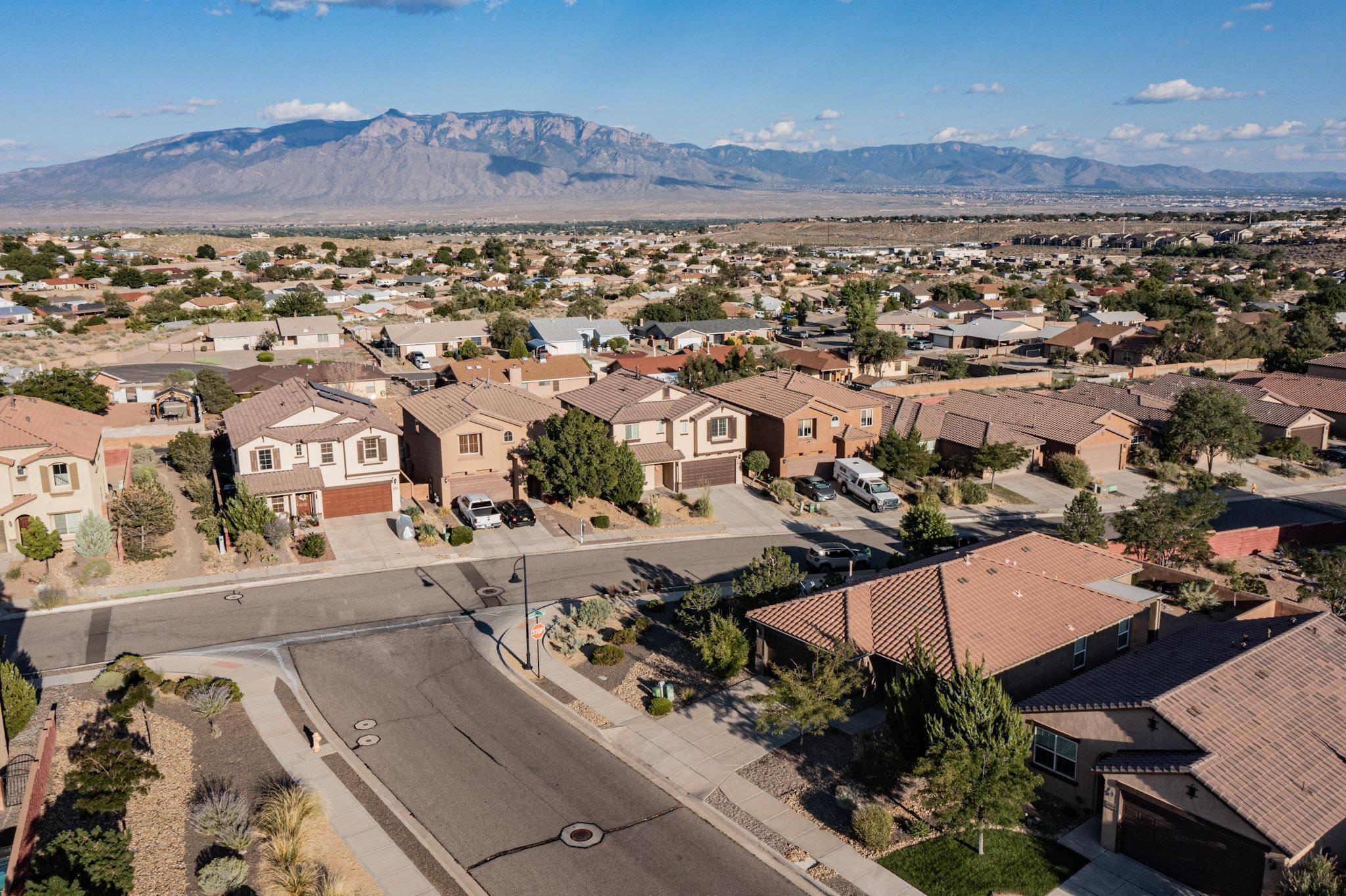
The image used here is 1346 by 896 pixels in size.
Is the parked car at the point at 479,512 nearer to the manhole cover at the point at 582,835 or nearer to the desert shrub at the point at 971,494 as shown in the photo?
the manhole cover at the point at 582,835

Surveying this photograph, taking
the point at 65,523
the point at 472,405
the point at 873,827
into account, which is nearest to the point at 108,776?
the point at 873,827

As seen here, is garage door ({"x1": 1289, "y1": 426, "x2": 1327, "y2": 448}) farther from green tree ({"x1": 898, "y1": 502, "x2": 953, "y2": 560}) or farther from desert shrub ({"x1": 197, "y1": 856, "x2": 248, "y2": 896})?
desert shrub ({"x1": 197, "y1": 856, "x2": 248, "y2": 896})

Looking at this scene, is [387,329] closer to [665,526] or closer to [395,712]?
[665,526]

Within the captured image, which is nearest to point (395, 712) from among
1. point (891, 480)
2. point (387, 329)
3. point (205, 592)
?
point (205, 592)

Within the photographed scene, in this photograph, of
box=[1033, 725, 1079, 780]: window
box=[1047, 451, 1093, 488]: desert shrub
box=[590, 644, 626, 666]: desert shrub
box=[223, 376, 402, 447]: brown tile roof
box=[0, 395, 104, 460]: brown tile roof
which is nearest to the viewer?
box=[1033, 725, 1079, 780]: window

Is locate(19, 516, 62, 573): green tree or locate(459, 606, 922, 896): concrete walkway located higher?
locate(19, 516, 62, 573): green tree

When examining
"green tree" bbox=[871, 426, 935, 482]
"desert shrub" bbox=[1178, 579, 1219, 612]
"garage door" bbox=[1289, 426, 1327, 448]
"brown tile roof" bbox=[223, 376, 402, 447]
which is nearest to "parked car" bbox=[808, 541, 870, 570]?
"desert shrub" bbox=[1178, 579, 1219, 612]
